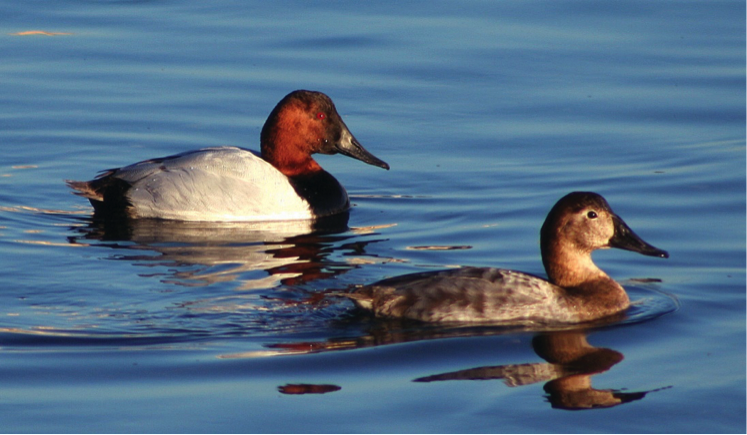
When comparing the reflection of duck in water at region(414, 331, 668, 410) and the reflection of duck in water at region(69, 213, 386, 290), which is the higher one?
the reflection of duck in water at region(69, 213, 386, 290)

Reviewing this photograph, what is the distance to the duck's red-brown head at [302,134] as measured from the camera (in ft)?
36.7

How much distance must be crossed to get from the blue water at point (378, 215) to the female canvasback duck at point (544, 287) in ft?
0.45

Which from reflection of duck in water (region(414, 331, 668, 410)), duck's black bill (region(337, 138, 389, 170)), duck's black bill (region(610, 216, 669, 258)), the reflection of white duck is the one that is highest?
duck's black bill (region(337, 138, 389, 170))

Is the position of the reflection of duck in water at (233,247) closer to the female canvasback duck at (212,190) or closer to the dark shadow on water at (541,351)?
the female canvasback duck at (212,190)

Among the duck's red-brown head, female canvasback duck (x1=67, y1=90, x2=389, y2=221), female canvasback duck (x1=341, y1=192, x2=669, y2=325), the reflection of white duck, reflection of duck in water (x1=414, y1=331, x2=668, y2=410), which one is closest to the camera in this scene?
reflection of duck in water (x1=414, y1=331, x2=668, y2=410)

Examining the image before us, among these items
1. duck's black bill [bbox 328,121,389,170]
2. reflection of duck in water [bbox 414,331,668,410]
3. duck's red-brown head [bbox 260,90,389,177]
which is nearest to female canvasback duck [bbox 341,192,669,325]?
reflection of duck in water [bbox 414,331,668,410]

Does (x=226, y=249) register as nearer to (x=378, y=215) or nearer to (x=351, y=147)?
(x=378, y=215)

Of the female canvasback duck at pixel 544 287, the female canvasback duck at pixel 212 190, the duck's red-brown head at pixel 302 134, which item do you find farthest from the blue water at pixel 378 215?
the duck's red-brown head at pixel 302 134

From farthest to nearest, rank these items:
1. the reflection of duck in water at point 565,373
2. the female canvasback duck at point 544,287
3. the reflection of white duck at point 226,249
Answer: the reflection of white duck at point 226,249 < the female canvasback duck at point 544,287 < the reflection of duck in water at point 565,373

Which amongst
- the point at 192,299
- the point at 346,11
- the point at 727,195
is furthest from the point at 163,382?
the point at 346,11

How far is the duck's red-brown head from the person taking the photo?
36.7ft

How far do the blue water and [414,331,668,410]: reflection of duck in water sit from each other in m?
0.02

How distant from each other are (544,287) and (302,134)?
4.10 m

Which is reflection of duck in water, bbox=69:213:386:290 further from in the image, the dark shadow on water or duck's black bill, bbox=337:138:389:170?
the dark shadow on water
